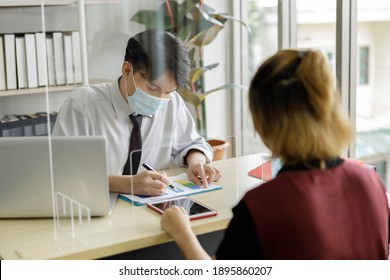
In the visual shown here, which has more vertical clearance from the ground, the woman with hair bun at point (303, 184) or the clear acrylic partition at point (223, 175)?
the woman with hair bun at point (303, 184)

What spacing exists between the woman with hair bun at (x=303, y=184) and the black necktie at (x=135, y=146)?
2.26ft

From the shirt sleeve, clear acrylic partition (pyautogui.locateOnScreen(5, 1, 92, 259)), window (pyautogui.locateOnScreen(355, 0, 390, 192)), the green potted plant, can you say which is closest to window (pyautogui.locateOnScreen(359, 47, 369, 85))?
window (pyautogui.locateOnScreen(355, 0, 390, 192))

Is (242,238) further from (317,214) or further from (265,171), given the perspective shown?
(265,171)

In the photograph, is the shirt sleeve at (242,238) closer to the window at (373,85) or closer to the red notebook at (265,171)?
the red notebook at (265,171)

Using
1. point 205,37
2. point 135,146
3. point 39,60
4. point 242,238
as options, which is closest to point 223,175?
point 135,146

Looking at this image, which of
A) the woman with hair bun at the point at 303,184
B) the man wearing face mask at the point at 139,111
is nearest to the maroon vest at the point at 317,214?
the woman with hair bun at the point at 303,184

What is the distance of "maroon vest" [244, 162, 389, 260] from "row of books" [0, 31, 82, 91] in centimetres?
90

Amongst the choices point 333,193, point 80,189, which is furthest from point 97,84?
point 333,193

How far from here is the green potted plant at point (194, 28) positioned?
1979mm

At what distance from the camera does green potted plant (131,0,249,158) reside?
6.49ft

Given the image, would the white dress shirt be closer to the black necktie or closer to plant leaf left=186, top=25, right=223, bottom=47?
the black necktie

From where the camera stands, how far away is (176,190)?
190cm

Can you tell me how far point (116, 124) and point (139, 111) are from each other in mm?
83
